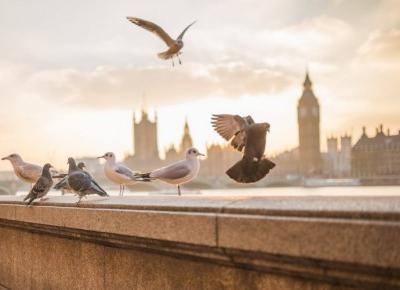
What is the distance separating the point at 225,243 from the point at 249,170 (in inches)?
65.2

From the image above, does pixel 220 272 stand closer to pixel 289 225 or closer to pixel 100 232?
pixel 289 225

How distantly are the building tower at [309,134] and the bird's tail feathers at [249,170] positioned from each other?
394ft

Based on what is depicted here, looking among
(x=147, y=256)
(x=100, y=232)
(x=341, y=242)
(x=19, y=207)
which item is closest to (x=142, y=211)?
(x=147, y=256)

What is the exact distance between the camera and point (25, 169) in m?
6.88

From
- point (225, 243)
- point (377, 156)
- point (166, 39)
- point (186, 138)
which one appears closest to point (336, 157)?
point (377, 156)

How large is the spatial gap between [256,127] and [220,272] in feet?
5.39

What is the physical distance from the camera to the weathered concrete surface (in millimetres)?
1806

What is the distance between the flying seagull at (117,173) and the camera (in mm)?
5773

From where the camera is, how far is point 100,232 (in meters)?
3.23

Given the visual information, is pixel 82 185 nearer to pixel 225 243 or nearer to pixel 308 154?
pixel 225 243

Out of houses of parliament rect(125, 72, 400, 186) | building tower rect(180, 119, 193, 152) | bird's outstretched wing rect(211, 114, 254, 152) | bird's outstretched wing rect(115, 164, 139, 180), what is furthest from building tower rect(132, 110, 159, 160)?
bird's outstretched wing rect(211, 114, 254, 152)

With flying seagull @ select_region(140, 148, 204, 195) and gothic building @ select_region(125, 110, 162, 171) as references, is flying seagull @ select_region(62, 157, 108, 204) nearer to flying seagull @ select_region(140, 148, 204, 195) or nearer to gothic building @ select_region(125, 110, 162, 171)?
flying seagull @ select_region(140, 148, 204, 195)

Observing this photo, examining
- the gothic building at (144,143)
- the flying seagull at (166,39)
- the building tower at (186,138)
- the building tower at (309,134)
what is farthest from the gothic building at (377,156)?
the flying seagull at (166,39)

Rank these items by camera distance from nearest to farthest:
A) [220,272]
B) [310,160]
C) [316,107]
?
1. [220,272]
2. [310,160]
3. [316,107]
